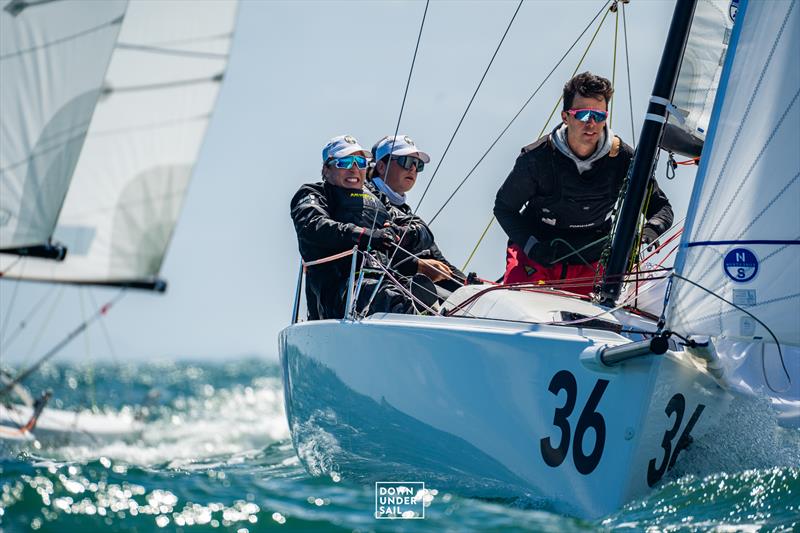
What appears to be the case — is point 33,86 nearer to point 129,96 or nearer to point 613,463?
point 129,96

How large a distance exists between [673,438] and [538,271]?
1504mm

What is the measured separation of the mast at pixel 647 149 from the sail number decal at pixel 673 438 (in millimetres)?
646

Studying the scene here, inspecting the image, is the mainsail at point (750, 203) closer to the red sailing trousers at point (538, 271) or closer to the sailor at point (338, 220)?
the red sailing trousers at point (538, 271)

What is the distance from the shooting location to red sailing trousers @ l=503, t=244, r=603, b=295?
16.2 feet

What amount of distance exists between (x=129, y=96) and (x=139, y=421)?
313 cm

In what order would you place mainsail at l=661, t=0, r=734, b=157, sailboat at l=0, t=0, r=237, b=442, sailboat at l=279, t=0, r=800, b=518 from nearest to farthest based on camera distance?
sailboat at l=279, t=0, r=800, b=518 < mainsail at l=661, t=0, r=734, b=157 < sailboat at l=0, t=0, r=237, b=442

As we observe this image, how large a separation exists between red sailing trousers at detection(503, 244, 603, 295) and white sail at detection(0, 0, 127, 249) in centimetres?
485

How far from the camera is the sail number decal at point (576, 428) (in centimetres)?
358

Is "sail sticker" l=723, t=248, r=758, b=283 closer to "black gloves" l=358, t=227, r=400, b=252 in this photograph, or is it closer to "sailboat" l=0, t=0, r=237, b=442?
"black gloves" l=358, t=227, r=400, b=252

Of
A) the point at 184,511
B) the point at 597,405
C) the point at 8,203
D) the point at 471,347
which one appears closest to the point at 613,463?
the point at 597,405

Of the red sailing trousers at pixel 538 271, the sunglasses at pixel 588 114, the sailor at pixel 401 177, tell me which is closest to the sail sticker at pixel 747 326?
the red sailing trousers at pixel 538 271

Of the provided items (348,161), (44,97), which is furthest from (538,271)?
(44,97)

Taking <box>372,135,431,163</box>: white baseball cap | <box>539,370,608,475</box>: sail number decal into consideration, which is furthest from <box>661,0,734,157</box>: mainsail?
<box>539,370,608,475</box>: sail number decal

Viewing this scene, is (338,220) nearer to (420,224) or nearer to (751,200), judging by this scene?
(420,224)
